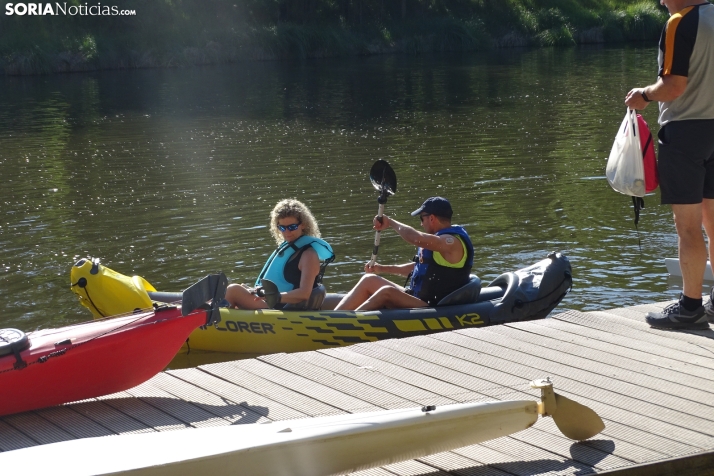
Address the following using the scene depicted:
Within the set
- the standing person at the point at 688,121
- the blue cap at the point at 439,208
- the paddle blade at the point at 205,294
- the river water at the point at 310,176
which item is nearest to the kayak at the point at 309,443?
the paddle blade at the point at 205,294

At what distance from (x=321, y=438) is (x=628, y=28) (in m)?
34.4

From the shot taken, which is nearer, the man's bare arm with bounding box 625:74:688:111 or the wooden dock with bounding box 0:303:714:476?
the wooden dock with bounding box 0:303:714:476

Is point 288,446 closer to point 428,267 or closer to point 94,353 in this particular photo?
point 94,353

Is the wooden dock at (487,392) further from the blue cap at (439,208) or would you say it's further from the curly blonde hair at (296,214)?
the curly blonde hair at (296,214)

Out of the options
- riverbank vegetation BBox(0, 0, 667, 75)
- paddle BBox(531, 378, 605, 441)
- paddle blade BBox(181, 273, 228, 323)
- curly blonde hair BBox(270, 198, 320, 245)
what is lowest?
paddle BBox(531, 378, 605, 441)

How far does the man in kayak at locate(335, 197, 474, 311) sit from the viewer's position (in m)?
5.66

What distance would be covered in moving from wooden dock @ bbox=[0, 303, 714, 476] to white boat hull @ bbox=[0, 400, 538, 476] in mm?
136

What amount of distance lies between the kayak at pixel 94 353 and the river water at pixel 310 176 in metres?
3.36

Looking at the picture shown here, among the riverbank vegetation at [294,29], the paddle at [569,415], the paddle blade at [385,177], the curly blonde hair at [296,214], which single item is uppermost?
the riverbank vegetation at [294,29]

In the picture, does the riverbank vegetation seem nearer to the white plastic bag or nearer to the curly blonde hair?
the curly blonde hair

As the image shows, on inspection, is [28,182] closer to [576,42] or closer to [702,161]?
[702,161]

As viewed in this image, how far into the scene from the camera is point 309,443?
9.80 feet

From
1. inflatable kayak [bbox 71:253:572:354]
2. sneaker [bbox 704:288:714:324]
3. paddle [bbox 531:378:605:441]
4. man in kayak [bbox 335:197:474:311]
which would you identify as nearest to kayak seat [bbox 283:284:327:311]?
inflatable kayak [bbox 71:253:572:354]

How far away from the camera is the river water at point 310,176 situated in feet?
27.4
